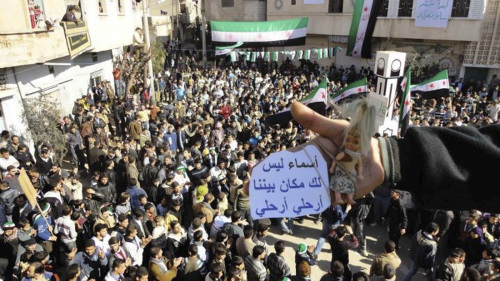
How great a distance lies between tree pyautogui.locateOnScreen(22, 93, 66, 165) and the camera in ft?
29.4

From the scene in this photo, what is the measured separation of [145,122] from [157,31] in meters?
19.2

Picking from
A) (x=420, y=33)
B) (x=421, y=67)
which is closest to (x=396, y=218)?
(x=421, y=67)

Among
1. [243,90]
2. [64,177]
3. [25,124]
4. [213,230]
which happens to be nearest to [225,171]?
[213,230]

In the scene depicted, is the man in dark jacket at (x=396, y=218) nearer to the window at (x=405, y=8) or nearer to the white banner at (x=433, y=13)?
the white banner at (x=433, y=13)

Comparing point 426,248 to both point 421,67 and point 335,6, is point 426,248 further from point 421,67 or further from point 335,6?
point 335,6

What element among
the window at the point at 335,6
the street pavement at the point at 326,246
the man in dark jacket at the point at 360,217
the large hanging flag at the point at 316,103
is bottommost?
the street pavement at the point at 326,246

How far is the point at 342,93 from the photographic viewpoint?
10883 millimetres

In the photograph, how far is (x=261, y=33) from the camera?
2220cm

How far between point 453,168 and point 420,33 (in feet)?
69.1

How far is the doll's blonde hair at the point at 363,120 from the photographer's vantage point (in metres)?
1.88

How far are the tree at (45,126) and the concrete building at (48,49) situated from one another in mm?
461

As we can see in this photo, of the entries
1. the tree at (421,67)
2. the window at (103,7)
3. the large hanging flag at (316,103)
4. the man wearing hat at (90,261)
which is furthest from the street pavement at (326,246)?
the tree at (421,67)

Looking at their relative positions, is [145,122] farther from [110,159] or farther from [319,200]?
[319,200]

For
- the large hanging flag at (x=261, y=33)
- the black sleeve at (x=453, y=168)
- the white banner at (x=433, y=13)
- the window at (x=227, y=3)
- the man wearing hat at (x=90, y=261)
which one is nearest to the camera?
the black sleeve at (x=453, y=168)
